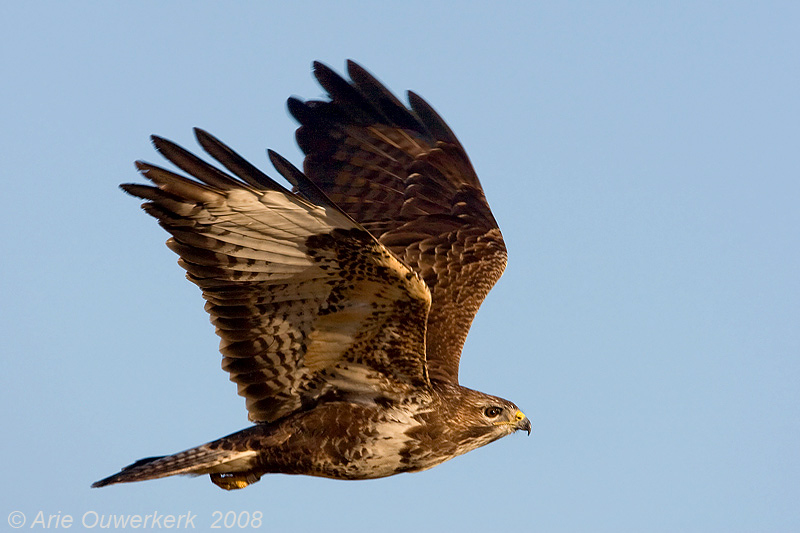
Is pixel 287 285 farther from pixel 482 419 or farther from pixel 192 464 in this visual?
pixel 482 419

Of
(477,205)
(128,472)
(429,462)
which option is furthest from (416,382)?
(477,205)

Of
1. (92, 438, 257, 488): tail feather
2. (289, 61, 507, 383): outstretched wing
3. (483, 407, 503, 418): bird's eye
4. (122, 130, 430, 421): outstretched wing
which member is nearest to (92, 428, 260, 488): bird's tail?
(92, 438, 257, 488): tail feather

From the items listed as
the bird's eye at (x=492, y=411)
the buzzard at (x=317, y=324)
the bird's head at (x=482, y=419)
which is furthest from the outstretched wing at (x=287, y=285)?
the bird's eye at (x=492, y=411)

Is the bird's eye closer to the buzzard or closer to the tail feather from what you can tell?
the buzzard

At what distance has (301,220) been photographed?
617 cm

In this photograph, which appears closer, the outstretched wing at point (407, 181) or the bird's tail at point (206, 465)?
the bird's tail at point (206, 465)

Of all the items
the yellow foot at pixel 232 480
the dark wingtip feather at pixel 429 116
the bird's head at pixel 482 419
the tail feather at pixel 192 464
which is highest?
the dark wingtip feather at pixel 429 116

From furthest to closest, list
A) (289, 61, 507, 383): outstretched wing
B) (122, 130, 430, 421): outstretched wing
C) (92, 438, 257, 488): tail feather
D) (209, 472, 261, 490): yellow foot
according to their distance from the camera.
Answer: (289, 61, 507, 383): outstretched wing
(209, 472, 261, 490): yellow foot
(92, 438, 257, 488): tail feather
(122, 130, 430, 421): outstretched wing

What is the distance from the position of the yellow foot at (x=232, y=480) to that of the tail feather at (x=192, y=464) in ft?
0.21

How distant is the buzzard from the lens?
6102 mm

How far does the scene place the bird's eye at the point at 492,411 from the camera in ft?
24.5

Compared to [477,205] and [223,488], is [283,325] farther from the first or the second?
[477,205]

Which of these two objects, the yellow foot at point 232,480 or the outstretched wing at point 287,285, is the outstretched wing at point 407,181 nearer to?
the outstretched wing at point 287,285

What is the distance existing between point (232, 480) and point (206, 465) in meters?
0.40
